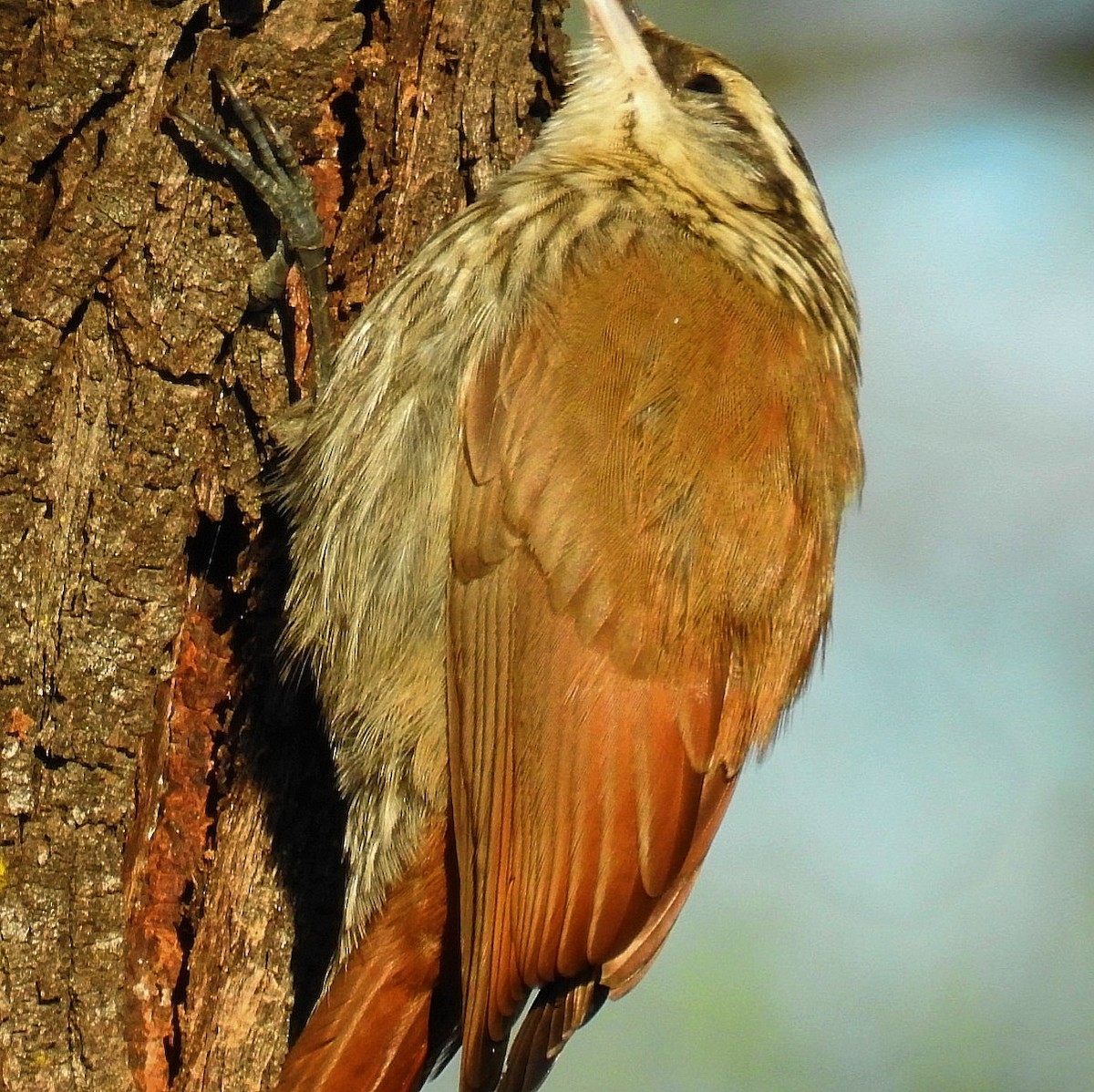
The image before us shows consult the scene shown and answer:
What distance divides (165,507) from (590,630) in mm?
759

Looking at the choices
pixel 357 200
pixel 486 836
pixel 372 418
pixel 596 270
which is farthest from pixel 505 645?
pixel 357 200

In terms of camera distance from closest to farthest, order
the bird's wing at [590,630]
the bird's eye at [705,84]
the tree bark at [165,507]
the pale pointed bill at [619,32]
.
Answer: the tree bark at [165,507] < the bird's wing at [590,630] < the pale pointed bill at [619,32] < the bird's eye at [705,84]

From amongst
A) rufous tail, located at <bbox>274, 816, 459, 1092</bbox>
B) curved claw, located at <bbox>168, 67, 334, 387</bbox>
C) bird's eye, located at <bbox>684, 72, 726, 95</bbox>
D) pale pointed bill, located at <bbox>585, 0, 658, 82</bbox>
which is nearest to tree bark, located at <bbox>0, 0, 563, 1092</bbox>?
curved claw, located at <bbox>168, 67, 334, 387</bbox>

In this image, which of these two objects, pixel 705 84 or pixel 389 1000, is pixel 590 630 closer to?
pixel 389 1000

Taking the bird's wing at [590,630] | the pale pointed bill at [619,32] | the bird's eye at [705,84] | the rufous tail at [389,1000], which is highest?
the pale pointed bill at [619,32]

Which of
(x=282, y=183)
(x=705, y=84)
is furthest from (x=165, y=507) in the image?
(x=705, y=84)

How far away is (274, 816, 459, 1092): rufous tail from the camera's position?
2.70m

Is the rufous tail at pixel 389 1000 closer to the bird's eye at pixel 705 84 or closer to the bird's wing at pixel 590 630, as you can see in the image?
the bird's wing at pixel 590 630

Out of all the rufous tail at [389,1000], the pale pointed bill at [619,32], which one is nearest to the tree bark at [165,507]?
the rufous tail at [389,1000]

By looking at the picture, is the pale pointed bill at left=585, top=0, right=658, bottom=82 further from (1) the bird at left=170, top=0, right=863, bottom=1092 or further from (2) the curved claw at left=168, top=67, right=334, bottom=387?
(2) the curved claw at left=168, top=67, right=334, bottom=387

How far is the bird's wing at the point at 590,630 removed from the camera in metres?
2.64

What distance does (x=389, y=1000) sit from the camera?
2732 mm

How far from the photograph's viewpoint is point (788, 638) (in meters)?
2.88

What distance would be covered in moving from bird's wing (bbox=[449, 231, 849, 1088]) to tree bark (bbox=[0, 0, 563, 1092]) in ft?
1.38
